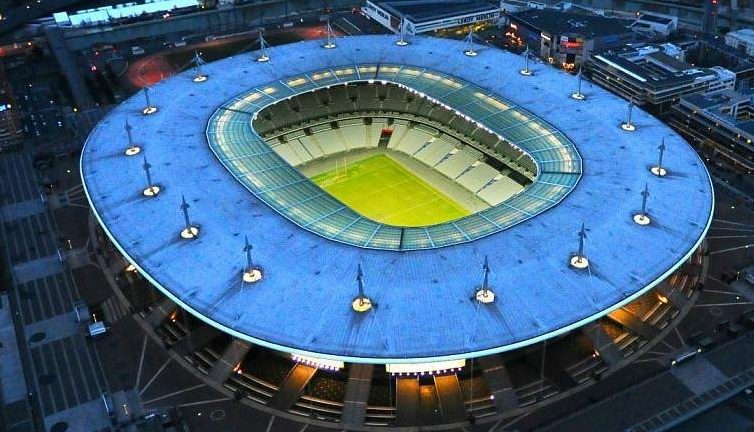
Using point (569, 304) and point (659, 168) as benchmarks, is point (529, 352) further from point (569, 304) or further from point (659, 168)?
point (659, 168)

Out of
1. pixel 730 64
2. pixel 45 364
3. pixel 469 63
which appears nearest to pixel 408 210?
pixel 469 63

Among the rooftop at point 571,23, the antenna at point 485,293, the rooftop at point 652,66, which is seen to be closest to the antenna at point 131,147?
the antenna at point 485,293

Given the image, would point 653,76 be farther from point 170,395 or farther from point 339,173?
point 170,395

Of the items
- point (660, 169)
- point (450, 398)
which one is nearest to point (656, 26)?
point (660, 169)

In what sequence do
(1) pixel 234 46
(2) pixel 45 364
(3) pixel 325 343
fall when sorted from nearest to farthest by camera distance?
1. (3) pixel 325 343
2. (2) pixel 45 364
3. (1) pixel 234 46

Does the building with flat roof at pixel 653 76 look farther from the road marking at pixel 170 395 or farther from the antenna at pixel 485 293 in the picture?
the road marking at pixel 170 395

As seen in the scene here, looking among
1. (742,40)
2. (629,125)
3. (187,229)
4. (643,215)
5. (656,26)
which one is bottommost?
(742,40)
